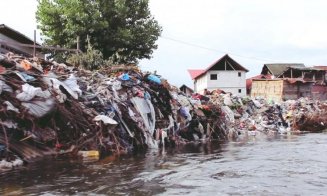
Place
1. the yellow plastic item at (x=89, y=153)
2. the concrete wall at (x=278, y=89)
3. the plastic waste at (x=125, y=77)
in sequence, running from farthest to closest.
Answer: the concrete wall at (x=278, y=89) < the plastic waste at (x=125, y=77) < the yellow plastic item at (x=89, y=153)

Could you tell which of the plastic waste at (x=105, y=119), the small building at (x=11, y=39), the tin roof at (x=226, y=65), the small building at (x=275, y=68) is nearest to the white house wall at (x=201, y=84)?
the tin roof at (x=226, y=65)

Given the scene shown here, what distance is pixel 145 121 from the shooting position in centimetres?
1101

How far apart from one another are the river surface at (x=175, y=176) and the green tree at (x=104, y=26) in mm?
18871

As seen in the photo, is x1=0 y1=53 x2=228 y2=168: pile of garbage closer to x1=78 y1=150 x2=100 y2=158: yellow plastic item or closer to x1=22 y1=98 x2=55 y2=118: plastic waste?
x1=22 y1=98 x2=55 y2=118: plastic waste

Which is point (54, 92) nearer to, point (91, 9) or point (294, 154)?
point (294, 154)

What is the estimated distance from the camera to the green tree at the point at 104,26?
2770cm

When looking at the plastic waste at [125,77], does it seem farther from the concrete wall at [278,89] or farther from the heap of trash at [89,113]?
the concrete wall at [278,89]

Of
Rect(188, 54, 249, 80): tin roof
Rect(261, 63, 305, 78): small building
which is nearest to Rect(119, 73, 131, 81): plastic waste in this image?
Rect(188, 54, 249, 80): tin roof

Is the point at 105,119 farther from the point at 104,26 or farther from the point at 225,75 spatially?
the point at 225,75

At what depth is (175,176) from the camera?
6.91 metres

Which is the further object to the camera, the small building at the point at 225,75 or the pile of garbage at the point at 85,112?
the small building at the point at 225,75

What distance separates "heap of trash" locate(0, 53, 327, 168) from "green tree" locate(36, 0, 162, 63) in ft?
46.7

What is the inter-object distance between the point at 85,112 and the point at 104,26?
1866 cm

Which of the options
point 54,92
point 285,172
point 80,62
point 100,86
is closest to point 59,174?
point 54,92
